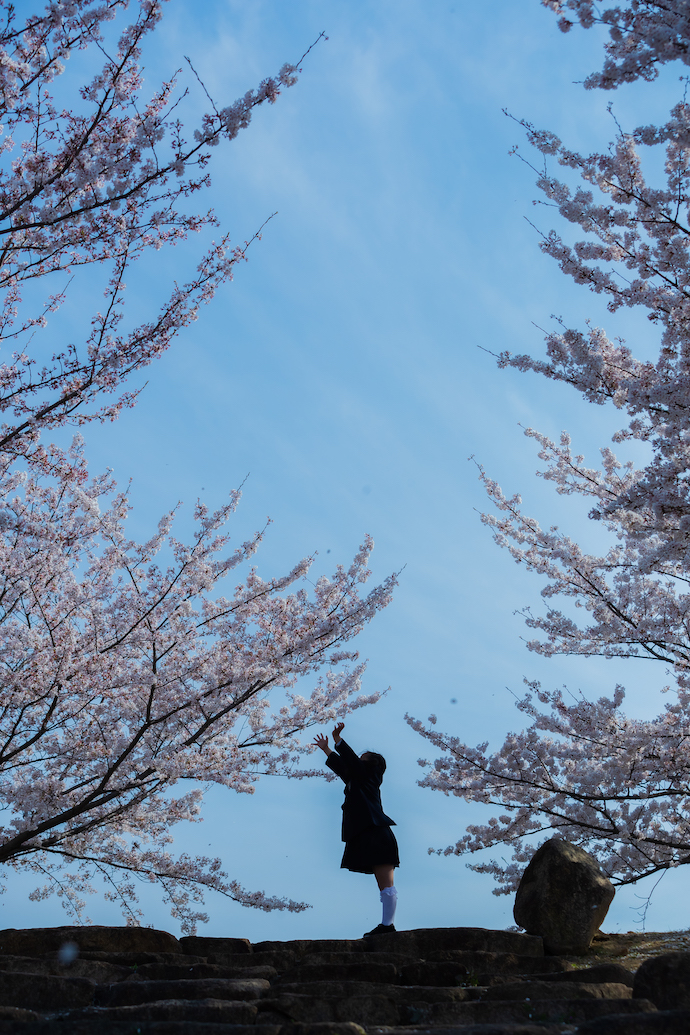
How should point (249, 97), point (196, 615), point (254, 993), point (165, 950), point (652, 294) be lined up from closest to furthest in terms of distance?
point (254, 993) < point (249, 97) < point (652, 294) < point (165, 950) < point (196, 615)

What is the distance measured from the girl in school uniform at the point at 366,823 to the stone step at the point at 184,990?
3.09 metres

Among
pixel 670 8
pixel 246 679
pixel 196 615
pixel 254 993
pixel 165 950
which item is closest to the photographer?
pixel 254 993

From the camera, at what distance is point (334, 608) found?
7.79m

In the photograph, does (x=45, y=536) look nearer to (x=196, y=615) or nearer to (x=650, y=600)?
(x=196, y=615)

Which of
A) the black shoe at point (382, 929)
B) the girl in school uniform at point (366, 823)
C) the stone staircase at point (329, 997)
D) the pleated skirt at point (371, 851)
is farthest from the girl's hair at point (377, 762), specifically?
the stone staircase at point (329, 997)

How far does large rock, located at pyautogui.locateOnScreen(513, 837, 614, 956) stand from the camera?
7.10 metres

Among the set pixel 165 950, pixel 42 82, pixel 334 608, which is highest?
pixel 42 82

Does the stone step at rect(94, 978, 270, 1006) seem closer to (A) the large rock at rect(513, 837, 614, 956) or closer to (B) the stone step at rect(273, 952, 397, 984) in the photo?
(B) the stone step at rect(273, 952, 397, 984)

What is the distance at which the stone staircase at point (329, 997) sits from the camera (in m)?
3.58

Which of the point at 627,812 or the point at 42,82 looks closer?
the point at 42,82

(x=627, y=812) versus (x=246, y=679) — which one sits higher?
(x=246, y=679)

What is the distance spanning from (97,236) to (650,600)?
277 inches

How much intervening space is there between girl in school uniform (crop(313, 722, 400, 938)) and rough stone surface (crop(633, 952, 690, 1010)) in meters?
3.55

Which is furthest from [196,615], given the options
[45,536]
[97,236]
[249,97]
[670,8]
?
[670,8]
